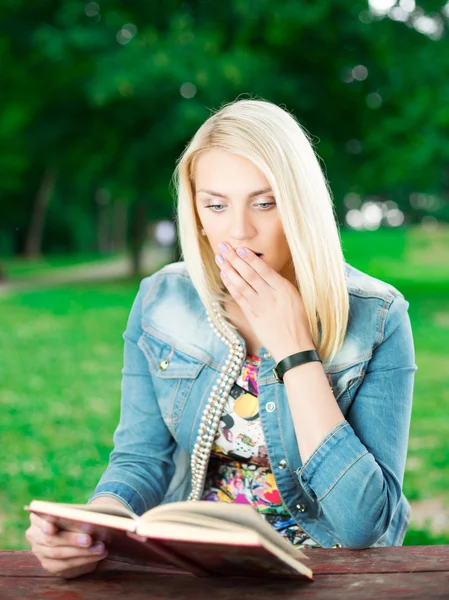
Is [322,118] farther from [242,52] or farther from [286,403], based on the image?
[286,403]

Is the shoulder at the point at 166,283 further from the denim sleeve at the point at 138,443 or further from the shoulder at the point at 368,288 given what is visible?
the shoulder at the point at 368,288

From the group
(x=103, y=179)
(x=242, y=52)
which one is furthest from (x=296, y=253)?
(x=103, y=179)

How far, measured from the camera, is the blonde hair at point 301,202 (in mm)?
1840

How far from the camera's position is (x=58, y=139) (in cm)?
1641

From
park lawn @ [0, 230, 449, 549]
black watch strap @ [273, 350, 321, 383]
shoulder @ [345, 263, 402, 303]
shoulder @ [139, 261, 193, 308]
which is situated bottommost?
park lawn @ [0, 230, 449, 549]

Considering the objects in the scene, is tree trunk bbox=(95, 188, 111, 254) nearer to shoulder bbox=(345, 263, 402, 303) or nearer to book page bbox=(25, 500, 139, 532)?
shoulder bbox=(345, 263, 402, 303)

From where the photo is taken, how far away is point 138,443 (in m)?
2.05

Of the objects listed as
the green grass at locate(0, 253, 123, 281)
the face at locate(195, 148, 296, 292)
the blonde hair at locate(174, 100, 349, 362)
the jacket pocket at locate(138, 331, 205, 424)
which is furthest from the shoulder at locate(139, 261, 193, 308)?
the green grass at locate(0, 253, 123, 281)

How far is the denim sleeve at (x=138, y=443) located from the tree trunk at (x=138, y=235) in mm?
16905

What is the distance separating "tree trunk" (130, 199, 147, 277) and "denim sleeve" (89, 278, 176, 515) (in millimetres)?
16905

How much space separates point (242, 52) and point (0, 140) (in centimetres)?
927

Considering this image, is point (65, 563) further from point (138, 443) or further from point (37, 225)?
point (37, 225)

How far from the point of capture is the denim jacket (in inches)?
66.4

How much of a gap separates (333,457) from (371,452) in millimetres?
143
